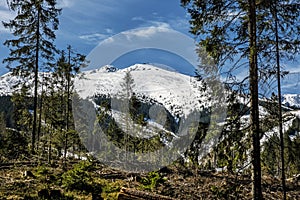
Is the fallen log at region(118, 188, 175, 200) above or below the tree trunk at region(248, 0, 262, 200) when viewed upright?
below

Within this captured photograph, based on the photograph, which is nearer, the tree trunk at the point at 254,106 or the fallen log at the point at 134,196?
the fallen log at the point at 134,196

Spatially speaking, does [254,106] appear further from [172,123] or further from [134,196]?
[172,123]

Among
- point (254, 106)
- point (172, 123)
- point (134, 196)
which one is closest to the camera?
point (134, 196)

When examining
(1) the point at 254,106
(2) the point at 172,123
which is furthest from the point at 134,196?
(2) the point at 172,123

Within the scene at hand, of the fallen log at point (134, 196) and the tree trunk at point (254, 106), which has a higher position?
the tree trunk at point (254, 106)

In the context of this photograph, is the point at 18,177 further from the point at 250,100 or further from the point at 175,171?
the point at 175,171

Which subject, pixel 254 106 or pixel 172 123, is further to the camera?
pixel 172 123

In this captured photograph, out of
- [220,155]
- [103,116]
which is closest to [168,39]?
[220,155]

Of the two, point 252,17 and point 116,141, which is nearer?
point 252,17

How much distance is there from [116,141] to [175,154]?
857cm

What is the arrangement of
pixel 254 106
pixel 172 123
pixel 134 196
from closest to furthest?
pixel 134 196
pixel 254 106
pixel 172 123

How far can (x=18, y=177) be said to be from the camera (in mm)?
14266

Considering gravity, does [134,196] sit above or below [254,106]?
below

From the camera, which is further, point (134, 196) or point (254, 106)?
point (254, 106)
